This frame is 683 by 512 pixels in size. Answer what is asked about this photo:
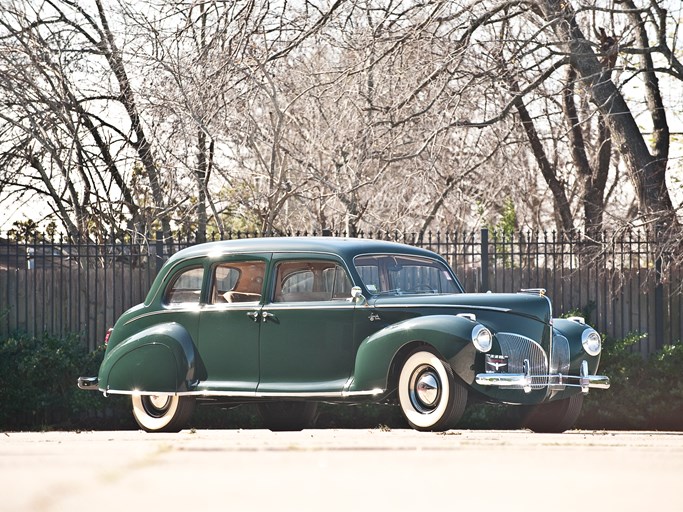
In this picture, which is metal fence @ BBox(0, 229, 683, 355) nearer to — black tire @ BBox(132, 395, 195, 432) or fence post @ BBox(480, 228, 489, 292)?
fence post @ BBox(480, 228, 489, 292)

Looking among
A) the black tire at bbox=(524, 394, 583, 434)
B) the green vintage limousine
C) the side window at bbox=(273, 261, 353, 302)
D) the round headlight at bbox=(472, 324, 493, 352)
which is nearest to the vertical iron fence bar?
the green vintage limousine

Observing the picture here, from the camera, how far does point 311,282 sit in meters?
9.20

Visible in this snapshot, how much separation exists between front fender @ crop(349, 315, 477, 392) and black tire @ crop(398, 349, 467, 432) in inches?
3.5

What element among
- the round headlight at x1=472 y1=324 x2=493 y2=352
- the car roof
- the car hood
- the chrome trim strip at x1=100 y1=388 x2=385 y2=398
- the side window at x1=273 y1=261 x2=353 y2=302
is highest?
the car roof

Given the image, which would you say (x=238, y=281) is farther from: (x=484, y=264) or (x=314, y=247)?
(x=484, y=264)

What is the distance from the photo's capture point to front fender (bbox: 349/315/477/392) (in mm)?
7809

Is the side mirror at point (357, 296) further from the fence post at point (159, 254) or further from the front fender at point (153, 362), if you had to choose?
the fence post at point (159, 254)

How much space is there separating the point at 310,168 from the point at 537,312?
29.2 feet

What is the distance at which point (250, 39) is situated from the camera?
16.2 metres

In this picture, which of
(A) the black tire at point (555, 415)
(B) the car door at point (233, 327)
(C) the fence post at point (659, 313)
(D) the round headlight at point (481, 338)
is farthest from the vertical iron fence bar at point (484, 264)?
(D) the round headlight at point (481, 338)

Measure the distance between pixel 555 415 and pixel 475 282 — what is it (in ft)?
20.9

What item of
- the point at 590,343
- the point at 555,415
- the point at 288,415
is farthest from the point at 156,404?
the point at 590,343

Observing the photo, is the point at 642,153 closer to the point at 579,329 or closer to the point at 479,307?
the point at 579,329

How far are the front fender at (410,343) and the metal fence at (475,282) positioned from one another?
24.8 ft
